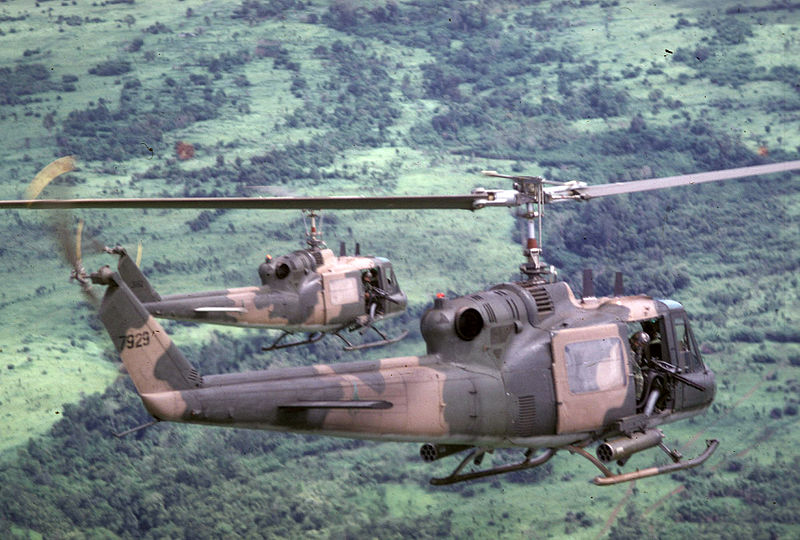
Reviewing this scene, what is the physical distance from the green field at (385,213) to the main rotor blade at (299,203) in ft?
12.9

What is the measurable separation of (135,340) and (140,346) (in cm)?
15

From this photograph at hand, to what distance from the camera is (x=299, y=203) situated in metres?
33.4

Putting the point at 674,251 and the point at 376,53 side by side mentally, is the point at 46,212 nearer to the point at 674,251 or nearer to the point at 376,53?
the point at 674,251

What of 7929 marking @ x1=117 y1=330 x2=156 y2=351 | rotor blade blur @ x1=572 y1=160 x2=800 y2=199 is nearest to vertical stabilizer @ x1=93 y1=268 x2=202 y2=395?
7929 marking @ x1=117 y1=330 x2=156 y2=351

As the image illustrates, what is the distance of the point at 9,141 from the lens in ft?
363

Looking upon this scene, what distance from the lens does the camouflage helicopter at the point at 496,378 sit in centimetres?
2575

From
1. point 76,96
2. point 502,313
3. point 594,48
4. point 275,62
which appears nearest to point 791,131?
point 594,48

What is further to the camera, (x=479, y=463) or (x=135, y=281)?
(x=135, y=281)

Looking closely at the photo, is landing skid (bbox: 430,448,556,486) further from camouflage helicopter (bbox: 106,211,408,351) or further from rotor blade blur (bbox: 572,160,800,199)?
camouflage helicopter (bbox: 106,211,408,351)

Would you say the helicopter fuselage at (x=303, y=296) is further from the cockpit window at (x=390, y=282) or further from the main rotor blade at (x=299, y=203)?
the main rotor blade at (x=299, y=203)

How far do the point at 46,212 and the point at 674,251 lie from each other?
98484 millimetres

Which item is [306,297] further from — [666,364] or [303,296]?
[666,364]

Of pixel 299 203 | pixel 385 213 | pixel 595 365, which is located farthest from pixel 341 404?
pixel 385 213

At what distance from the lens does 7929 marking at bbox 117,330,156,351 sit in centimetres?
2553
